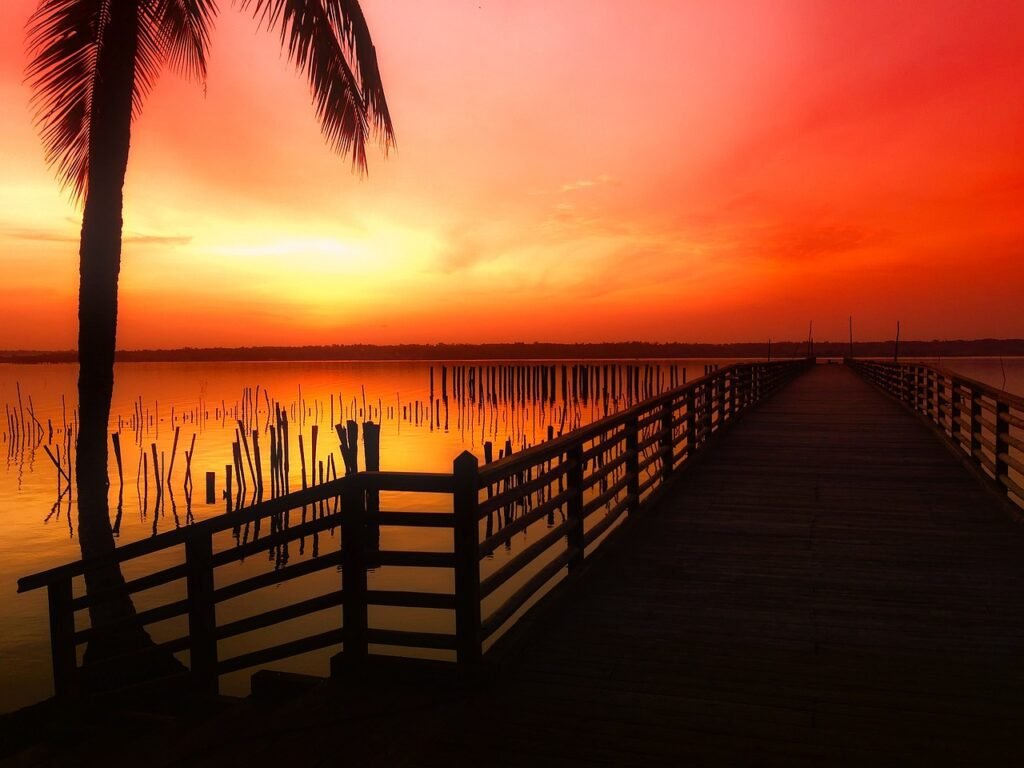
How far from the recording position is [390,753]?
3361mm

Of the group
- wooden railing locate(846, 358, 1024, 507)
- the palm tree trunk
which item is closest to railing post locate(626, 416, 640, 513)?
wooden railing locate(846, 358, 1024, 507)

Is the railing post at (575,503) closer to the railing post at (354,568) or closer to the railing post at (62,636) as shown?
the railing post at (354,568)

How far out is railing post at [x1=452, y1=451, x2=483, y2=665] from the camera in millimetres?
4125

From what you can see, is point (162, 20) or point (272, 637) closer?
point (162, 20)

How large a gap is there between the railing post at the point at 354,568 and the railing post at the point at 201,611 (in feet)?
3.37

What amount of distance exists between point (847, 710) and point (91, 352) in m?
8.10

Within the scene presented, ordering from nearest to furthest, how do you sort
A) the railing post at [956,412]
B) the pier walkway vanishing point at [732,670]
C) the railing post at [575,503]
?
the pier walkway vanishing point at [732,670]
the railing post at [575,503]
the railing post at [956,412]

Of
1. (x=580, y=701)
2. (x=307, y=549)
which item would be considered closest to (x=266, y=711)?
(x=580, y=701)

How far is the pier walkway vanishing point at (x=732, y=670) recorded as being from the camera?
3438 millimetres

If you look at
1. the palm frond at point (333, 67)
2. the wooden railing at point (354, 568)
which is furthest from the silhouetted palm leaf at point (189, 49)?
the wooden railing at point (354, 568)

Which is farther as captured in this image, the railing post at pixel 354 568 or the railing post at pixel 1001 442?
the railing post at pixel 1001 442

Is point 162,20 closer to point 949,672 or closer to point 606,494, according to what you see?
point 606,494

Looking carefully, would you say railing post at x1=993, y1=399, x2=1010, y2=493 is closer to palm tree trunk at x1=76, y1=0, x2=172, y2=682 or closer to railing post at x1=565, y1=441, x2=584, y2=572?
railing post at x1=565, y1=441, x2=584, y2=572

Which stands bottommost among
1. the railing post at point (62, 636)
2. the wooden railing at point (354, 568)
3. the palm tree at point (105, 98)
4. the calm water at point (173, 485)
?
the calm water at point (173, 485)
